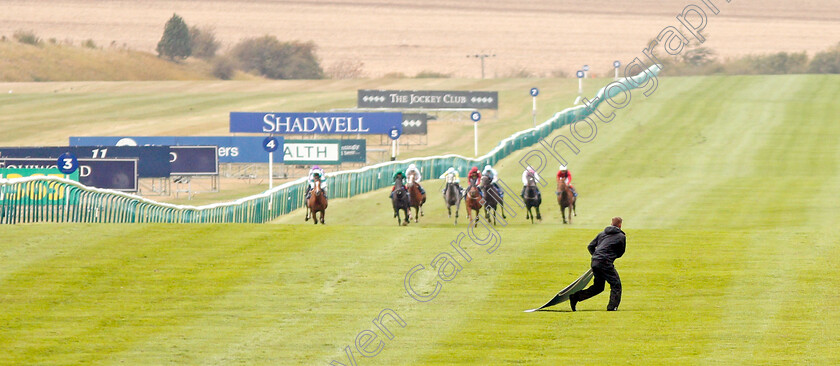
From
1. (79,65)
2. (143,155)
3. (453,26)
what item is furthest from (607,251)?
(453,26)

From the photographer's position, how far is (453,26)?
13388 centimetres

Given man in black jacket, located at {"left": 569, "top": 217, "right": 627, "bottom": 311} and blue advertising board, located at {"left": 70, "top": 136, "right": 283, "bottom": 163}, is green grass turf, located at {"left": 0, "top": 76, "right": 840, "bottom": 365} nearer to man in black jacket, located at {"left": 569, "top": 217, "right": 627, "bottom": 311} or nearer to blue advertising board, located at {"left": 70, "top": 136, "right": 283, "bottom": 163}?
man in black jacket, located at {"left": 569, "top": 217, "right": 627, "bottom": 311}

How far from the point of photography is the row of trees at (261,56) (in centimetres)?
11556

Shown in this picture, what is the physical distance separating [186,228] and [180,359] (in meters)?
10.00

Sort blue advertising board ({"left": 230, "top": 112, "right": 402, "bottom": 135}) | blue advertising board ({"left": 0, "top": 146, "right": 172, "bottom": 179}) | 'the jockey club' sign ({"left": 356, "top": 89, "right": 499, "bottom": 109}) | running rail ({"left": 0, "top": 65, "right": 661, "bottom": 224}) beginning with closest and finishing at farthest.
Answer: running rail ({"left": 0, "top": 65, "right": 661, "bottom": 224}) < blue advertising board ({"left": 0, "top": 146, "right": 172, "bottom": 179}) < blue advertising board ({"left": 230, "top": 112, "right": 402, "bottom": 135}) < 'the jockey club' sign ({"left": 356, "top": 89, "right": 499, "bottom": 109})

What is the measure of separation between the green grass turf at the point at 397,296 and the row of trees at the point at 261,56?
88584 millimetres

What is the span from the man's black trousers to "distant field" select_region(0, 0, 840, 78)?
3826 inches

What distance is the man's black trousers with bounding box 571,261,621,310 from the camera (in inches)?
604

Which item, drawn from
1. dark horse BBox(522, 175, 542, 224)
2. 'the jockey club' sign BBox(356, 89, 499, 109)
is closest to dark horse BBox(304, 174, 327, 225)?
dark horse BBox(522, 175, 542, 224)

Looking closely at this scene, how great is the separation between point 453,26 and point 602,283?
11951 centimetres

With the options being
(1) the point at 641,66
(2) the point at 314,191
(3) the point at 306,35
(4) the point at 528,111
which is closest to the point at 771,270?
(2) the point at 314,191

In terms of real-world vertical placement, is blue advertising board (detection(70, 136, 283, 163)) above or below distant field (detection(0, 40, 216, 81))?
below

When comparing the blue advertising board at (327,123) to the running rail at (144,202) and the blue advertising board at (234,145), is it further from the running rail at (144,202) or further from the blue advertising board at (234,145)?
the running rail at (144,202)

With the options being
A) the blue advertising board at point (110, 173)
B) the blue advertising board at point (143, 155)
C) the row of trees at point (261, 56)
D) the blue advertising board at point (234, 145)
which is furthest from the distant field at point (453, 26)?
the blue advertising board at point (110, 173)
